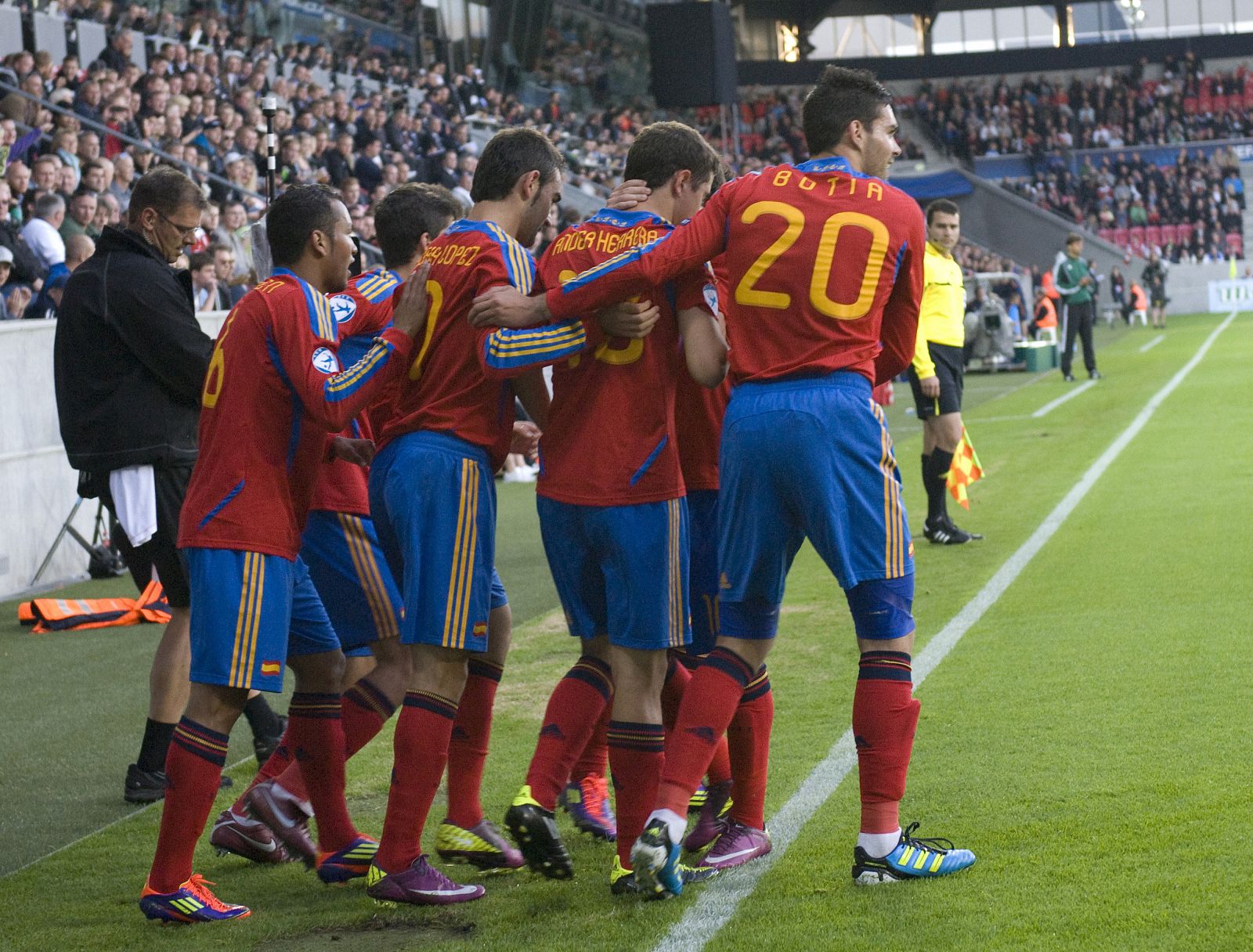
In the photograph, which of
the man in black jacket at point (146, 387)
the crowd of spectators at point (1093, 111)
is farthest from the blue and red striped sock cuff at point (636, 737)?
the crowd of spectators at point (1093, 111)

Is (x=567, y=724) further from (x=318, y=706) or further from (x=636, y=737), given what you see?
(x=318, y=706)

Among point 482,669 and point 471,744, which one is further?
point 482,669

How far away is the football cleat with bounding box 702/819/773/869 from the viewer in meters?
4.26

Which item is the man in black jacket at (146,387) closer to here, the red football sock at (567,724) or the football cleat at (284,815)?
the football cleat at (284,815)

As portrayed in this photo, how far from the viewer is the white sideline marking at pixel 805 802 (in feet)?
12.4

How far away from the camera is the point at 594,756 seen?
492cm

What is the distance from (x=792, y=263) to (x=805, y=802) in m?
1.77

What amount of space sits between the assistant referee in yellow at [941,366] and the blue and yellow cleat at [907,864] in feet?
20.2

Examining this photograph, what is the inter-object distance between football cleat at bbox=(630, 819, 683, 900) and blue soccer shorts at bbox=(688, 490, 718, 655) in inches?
30.4

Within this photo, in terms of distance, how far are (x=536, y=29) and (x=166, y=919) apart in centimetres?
3927

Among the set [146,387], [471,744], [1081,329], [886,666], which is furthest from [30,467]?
[1081,329]

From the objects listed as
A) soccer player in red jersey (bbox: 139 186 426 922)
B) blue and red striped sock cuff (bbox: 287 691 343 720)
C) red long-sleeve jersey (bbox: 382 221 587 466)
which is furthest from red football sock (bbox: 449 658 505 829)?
red long-sleeve jersey (bbox: 382 221 587 466)

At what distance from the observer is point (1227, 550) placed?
8859mm

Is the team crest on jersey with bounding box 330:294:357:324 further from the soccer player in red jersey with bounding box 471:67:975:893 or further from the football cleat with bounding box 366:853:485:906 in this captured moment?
the football cleat with bounding box 366:853:485:906
